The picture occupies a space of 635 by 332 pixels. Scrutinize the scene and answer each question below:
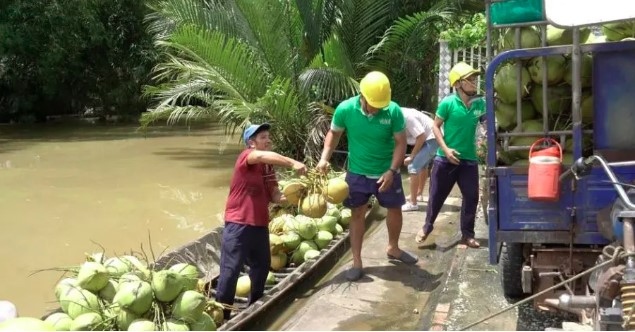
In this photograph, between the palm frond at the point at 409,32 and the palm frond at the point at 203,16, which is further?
the palm frond at the point at 203,16

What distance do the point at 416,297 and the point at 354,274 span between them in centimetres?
59

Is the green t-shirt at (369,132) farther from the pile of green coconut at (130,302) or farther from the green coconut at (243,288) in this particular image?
the pile of green coconut at (130,302)

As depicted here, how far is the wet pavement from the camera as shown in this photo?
4.78 m

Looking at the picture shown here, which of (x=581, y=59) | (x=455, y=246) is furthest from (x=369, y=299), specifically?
(x=581, y=59)

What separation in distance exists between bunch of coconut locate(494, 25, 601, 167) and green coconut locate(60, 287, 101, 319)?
2815 millimetres

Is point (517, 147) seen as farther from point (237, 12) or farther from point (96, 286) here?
point (237, 12)

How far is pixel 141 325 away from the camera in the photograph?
4105 mm

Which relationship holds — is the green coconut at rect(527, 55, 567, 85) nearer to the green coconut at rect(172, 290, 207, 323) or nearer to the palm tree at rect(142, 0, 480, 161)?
the green coconut at rect(172, 290, 207, 323)

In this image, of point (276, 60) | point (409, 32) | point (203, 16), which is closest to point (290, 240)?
point (276, 60)

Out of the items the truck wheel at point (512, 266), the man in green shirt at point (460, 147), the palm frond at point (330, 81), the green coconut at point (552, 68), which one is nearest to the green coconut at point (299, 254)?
the man in green shirt at point (460, 147)

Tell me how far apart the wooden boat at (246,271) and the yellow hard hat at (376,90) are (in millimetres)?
1684

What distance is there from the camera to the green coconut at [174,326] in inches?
165

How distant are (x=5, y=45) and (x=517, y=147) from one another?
21.5 metres

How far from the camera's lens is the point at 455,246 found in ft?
22.4
